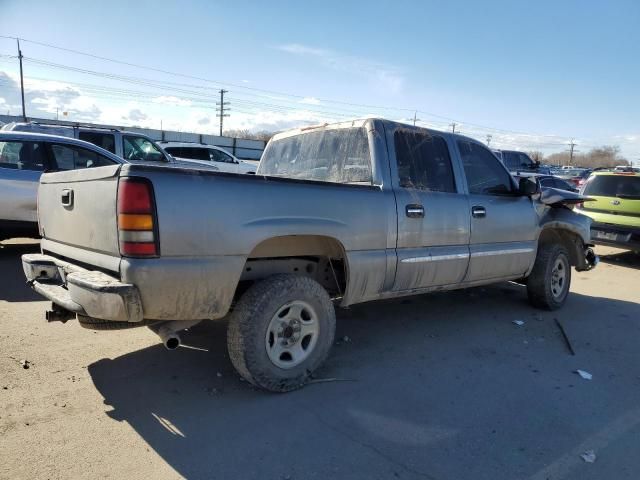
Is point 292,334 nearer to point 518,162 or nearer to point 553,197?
point 553,197

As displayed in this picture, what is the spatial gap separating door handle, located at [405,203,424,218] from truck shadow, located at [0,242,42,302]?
4077mm

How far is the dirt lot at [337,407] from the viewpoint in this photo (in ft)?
8.63

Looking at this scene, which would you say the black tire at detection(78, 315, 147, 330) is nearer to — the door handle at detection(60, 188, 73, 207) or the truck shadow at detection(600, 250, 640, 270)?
the door handle at detection(60, 188, 73, 207)

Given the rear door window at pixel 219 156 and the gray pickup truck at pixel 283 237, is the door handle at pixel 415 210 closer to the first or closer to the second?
the gray pickup truck at pixel 283 237

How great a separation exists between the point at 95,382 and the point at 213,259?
139 centimetres

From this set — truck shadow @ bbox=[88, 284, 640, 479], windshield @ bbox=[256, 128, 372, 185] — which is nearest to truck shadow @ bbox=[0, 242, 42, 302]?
truck shadow @ bbox=[88, 284, 640, 479]

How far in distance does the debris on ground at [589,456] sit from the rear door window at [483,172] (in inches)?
101

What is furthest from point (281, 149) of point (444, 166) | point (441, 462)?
point (441, 462)

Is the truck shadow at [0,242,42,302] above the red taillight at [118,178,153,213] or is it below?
below

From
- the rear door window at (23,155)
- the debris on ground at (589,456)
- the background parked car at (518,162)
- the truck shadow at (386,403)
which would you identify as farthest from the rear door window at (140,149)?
the background parked car at (518,162)

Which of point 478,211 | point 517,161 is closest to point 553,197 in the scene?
point 478,211

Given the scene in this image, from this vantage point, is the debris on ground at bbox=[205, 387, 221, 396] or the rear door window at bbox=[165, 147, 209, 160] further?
the rear door window at bbox=[165, 147, 209, 160]

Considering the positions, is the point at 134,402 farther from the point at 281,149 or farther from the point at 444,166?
the point at 444,166

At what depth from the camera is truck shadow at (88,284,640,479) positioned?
2689 millimetres
